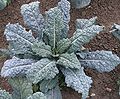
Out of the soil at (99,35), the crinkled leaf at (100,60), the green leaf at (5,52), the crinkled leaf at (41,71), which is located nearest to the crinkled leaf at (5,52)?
the green leaf at (5,52)

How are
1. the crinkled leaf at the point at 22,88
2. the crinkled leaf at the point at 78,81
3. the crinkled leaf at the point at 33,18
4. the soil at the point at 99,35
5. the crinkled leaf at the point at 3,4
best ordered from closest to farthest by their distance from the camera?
the crinkled leaf at the point at 22,88 < the crinkled leaf at the point at 78,81 < the crinkled leaf at the point at 33,18 < the soil at the point at 99,35 < the crinkled leaf at the point at 3,4

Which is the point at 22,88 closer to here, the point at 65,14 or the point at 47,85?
the point at 47,85

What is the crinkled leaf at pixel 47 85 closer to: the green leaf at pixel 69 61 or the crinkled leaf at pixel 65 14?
the green leaf at pixel 69 61

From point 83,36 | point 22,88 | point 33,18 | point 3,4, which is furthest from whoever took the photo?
point 3,4

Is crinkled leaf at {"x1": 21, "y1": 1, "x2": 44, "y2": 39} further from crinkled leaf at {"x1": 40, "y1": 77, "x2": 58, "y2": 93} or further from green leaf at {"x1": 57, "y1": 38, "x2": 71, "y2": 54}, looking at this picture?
crinkled leaf at {"x1": 40, "y1": 77, "x2": 58, "y2": 93}

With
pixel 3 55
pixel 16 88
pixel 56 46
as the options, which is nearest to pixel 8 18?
pixel 3 55

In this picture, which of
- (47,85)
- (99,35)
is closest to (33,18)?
(47,85)

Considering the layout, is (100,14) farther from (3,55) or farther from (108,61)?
(3,55)
